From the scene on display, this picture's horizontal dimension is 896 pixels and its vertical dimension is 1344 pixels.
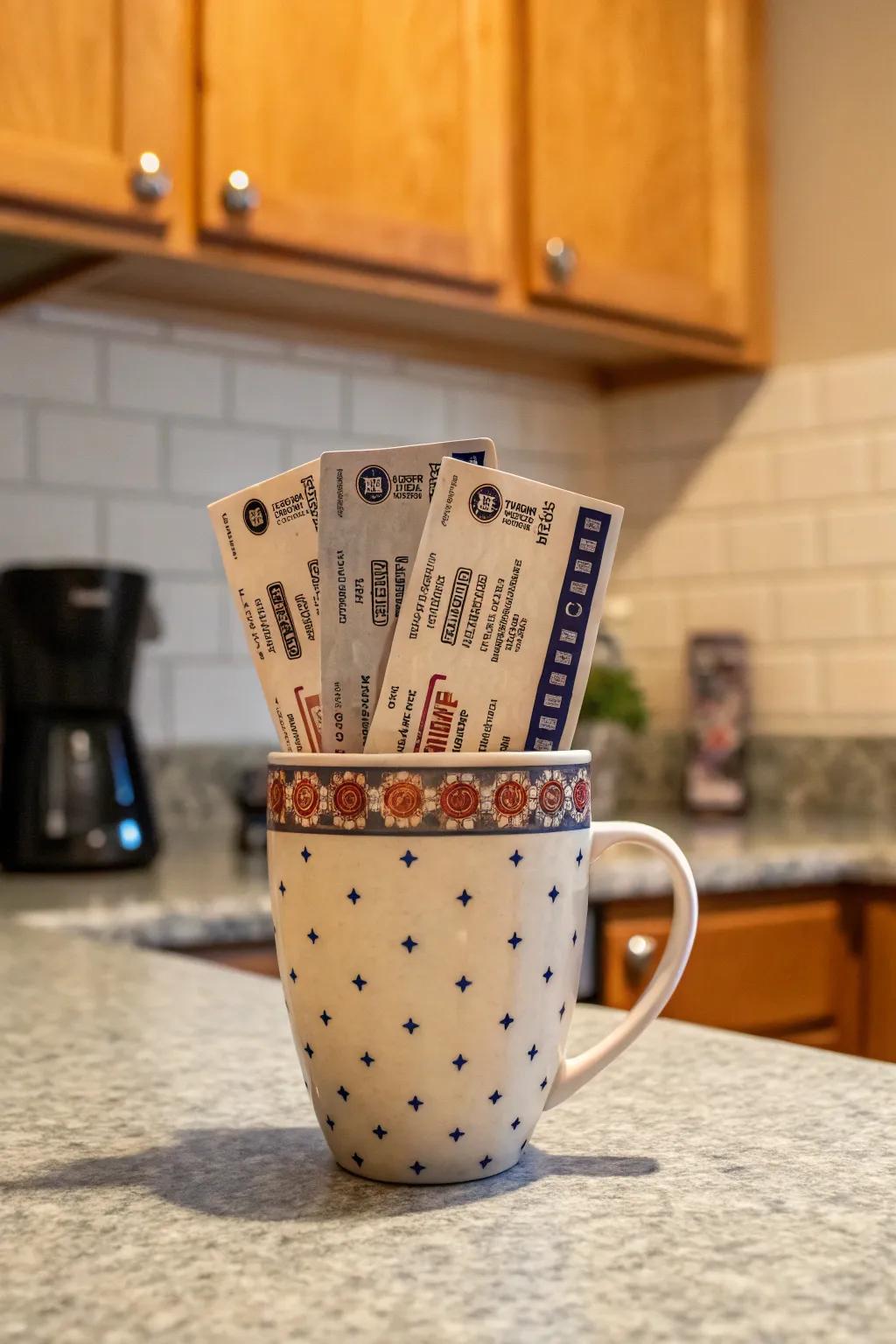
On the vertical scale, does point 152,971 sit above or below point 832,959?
above

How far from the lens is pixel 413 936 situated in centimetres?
46

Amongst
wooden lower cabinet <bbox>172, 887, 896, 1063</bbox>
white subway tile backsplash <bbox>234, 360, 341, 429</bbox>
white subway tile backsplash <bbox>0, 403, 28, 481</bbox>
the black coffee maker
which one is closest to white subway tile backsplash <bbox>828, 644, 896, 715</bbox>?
wooden lower cabinet <bbox>172, 887, 896, 1063</bbox>

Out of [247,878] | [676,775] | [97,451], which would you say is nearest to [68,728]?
[247,878]

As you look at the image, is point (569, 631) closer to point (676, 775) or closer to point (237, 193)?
point (237, 193)

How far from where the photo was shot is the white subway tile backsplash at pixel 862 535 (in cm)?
216

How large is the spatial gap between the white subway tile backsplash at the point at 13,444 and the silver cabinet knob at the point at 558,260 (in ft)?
2.34

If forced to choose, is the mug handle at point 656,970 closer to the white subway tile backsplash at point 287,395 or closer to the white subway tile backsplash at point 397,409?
the white subway tile backsplash at point 287,395

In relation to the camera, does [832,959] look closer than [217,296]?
Yes

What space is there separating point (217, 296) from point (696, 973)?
109 centimetres

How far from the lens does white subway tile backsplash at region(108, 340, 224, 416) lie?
78.4 inches

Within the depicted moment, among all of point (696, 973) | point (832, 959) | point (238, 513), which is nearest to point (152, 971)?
point (238, 513)

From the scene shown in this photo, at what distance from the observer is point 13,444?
1.88 m

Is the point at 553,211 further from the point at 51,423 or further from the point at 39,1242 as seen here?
the point at 39,1242

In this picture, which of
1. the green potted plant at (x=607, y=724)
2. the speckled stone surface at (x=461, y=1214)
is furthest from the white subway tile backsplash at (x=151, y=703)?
the speckled stone surface at (x=461, y=1214)
